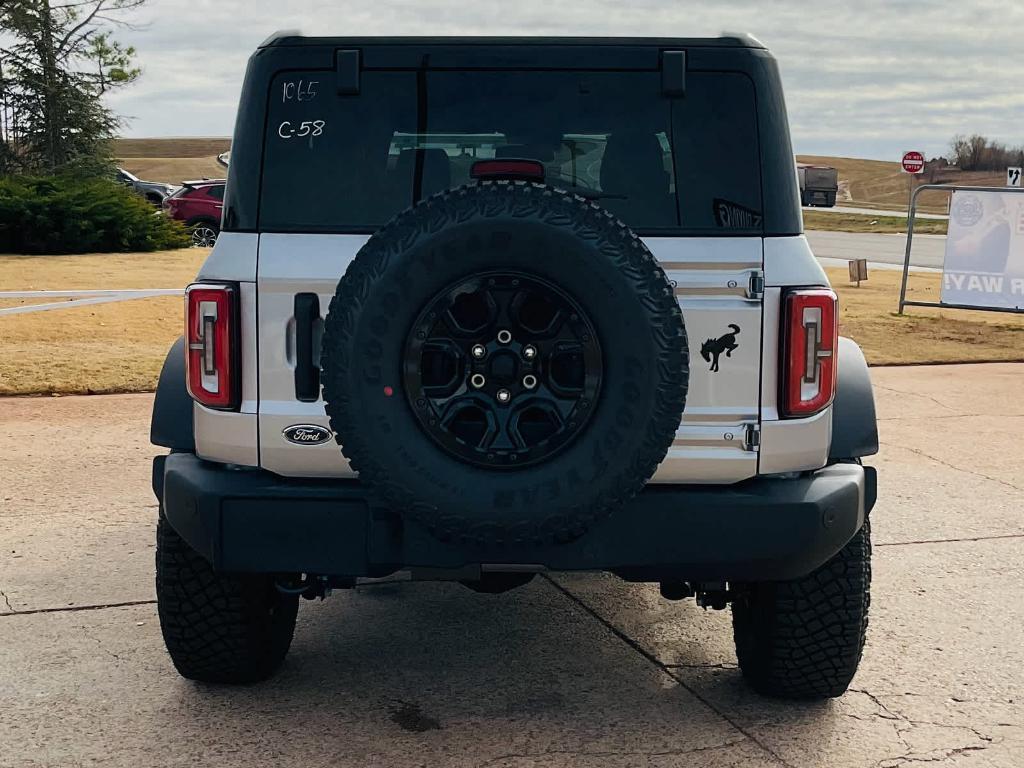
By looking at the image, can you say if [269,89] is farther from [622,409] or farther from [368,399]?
[622,409]

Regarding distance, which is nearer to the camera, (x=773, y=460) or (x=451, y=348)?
(x=451, y=348)

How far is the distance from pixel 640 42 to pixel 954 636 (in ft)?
8.09

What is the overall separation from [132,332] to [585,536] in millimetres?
10076

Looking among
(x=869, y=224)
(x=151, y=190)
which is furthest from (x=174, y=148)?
(x=151, y=190)

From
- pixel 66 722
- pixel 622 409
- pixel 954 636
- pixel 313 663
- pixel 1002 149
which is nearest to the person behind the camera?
pixel 622 409

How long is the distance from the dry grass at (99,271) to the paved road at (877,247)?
54.9 ft

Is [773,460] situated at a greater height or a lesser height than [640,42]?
lesser

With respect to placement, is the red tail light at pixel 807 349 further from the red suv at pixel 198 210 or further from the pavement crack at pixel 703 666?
the red suv at pixel 198 210

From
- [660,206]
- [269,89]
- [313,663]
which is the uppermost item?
[269,89]

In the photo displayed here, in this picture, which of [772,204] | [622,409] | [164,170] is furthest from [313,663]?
[164,170]

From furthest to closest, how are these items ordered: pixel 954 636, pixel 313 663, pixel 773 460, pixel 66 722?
1. pixel 954 636
2. pixel 313 663
3. pixel 66 722
4. pixel 773 460

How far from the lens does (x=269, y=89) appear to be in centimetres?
356

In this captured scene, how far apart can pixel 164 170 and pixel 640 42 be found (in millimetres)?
99815

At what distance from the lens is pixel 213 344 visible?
3.48 meters
